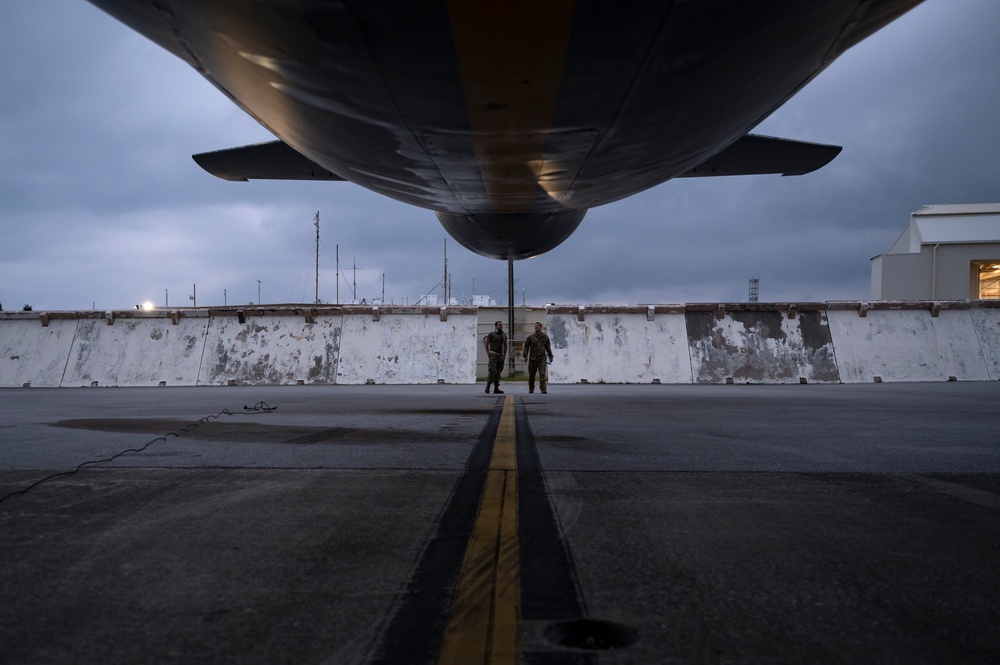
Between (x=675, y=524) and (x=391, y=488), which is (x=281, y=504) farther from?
(x=675, y=524)

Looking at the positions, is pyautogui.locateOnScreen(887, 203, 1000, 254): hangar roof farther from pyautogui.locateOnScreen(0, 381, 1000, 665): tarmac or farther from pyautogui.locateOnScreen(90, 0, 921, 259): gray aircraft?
pyautogui.locateOnScreen(90, 0, 921, 259): gray aircraft

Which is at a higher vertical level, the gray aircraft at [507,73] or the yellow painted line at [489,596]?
the gray aircraft at [507,73]

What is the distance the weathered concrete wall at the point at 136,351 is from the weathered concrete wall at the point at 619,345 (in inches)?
392

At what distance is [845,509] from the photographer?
2.89 meters

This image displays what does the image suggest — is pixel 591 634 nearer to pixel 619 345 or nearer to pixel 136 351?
pixel 619 345

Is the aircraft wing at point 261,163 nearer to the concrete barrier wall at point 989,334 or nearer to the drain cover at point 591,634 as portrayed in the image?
the drain cover at point 591,634

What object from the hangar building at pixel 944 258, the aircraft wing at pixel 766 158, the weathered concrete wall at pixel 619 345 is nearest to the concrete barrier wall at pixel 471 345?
the weathered concrete wall at pixel 619 345

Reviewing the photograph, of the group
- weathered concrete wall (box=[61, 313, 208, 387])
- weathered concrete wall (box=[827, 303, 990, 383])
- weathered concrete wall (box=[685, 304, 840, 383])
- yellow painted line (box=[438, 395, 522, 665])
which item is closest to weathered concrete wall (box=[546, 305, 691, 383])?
weathered concrete wall (box=[685, 304, 840, 383])

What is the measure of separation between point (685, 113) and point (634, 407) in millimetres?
5433

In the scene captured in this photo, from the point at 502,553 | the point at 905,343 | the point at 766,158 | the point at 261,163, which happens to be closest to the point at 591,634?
the point at 502,553

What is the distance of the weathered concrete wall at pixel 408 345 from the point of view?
17578 millimetres

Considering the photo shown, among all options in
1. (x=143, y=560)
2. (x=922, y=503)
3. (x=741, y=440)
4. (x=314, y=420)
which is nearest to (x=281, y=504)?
(x=143, y=560)

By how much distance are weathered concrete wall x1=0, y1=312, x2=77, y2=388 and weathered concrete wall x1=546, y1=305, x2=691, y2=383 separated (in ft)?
44.1

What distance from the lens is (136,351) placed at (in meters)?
17.9
